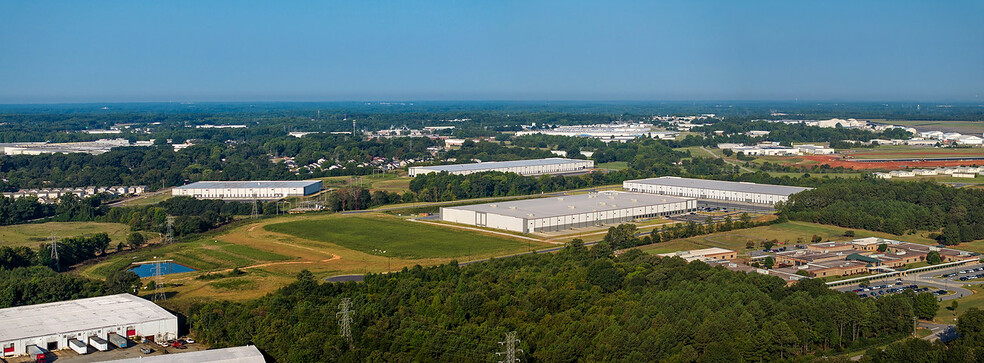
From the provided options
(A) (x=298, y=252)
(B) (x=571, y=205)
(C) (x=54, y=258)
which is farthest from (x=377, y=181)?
(C) (x=54, y=258)

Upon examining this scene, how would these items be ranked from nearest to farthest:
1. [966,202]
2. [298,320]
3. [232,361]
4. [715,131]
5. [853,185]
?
[232,361]
[298,320]
[966,202]
[853,185]
[715,131]

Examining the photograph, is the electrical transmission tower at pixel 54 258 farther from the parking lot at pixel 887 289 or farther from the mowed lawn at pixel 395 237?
the parking lot at pixel 887 289

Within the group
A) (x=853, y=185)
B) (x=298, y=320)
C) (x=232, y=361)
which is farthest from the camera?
(x=853, y=185)

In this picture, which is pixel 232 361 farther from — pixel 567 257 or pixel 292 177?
pixel 292 177

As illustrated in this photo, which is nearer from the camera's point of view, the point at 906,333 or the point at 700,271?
the point at 906,333

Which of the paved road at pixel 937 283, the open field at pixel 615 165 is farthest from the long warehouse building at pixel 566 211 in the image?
the open field at pixel 615 165

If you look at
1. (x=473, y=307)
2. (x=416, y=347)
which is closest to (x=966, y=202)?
(x=473, y=307)
